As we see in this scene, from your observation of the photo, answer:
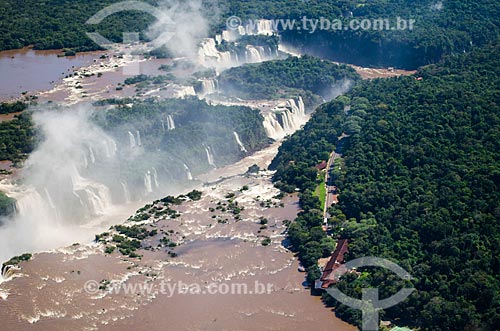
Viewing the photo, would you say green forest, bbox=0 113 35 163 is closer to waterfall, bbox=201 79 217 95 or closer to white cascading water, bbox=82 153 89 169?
white cascading water, bbox=82 153 89 169

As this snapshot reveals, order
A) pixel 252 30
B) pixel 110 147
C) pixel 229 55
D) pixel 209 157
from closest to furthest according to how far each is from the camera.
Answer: pixel 110 147
pixel 209 157
pixel 229 55
pixel 252 30

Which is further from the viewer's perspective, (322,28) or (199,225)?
(322,28)

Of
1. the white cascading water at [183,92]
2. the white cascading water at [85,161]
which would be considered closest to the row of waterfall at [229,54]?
the white cascading water at [183,92]

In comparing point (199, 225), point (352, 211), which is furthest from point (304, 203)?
point (199, 225)

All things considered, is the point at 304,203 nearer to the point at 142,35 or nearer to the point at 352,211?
the point at 352,211

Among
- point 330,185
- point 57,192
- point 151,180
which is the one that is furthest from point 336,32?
point 57,192

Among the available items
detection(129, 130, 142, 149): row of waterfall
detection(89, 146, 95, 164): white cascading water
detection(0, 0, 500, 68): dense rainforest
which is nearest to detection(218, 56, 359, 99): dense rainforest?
detection(0, 0, 500, 68): dense rainforest

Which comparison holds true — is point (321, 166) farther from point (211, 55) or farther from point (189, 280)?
point (211, 55)
